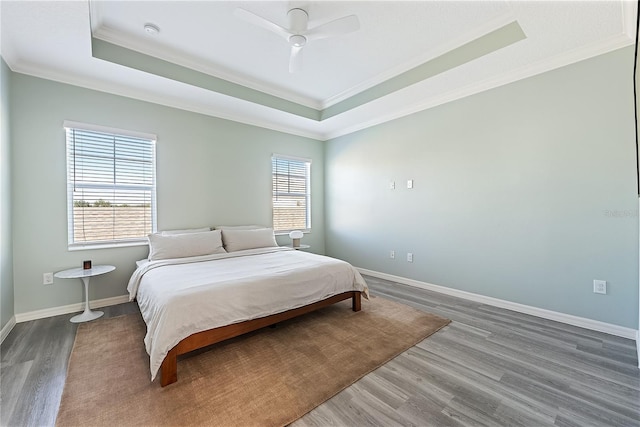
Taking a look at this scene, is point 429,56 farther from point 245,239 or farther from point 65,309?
point 65,309

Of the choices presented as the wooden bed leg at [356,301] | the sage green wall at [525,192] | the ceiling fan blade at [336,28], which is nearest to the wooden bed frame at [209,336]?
the wooden bed leg at [356,301]

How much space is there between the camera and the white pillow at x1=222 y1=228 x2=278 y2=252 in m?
3.76

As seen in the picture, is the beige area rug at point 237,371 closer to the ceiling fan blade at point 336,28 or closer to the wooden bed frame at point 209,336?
the wooden bed frame at point 209,336

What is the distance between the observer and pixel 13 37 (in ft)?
7.68

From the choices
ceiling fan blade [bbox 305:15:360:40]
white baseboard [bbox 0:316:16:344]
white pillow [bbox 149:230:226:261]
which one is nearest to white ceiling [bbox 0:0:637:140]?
ceiling fan blade [bbox 305:15:360:40]

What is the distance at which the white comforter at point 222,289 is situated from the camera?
1902mm

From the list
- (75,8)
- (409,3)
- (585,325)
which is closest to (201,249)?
(75,8)

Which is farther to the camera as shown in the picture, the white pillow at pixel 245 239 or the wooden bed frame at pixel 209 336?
the white pillow at pixel 245 239

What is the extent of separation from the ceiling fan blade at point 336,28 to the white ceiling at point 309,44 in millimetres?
245

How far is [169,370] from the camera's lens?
1833 mm

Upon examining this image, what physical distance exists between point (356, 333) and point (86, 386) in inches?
80.2

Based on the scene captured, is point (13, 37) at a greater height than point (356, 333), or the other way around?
point (13, 37)

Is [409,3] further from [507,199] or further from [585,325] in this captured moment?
[585,325]

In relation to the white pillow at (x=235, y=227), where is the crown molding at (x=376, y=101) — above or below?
above
